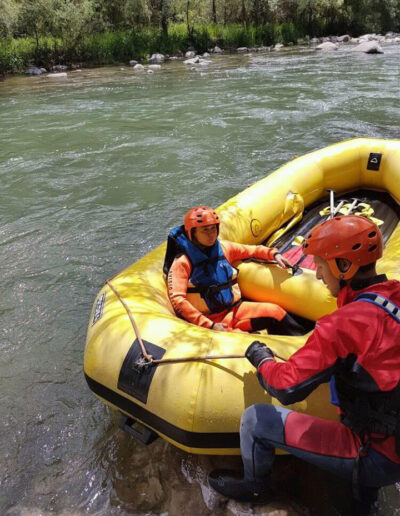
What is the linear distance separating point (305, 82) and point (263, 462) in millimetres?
13250

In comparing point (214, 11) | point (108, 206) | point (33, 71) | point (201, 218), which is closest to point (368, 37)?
point (214, 11)

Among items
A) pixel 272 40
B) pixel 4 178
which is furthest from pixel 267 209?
pixel 272 40

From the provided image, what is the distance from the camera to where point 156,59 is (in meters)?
20.4

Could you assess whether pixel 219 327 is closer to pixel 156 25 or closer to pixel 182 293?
pixel 182 293

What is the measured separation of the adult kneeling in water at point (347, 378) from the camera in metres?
1.45

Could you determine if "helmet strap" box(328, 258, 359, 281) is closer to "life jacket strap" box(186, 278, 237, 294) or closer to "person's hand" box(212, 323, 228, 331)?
"person's hand" box(212, 323, 228, 331)

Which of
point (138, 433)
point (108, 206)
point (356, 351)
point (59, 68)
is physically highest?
point (356, 351)

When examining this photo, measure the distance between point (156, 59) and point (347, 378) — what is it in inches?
838

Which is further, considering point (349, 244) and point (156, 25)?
point (156, 25)

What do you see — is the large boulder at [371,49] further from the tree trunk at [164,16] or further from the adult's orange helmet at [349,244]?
the adult's orange helmet at [349,244]

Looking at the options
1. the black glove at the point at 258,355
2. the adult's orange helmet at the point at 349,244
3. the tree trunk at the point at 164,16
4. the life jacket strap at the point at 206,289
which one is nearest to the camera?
the adult's orange helmet at the point at 349,244

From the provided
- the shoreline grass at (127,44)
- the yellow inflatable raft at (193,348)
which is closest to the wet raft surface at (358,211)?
the yellow inflatable raft at (193,348)

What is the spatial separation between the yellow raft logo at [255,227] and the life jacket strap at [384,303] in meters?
2.42

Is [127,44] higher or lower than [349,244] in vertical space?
lower
